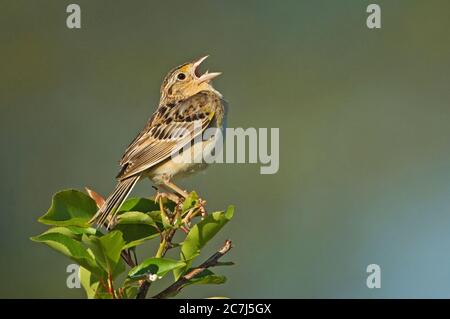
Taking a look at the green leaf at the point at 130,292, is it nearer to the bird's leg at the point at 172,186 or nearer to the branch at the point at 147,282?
the branch at the point at 147,282


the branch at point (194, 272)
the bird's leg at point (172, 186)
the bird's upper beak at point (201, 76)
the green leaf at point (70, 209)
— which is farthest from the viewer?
the bird's upper beak at point (201, 76)

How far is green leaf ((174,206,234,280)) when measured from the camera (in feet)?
6.41

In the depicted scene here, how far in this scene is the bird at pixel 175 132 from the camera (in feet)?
10.0

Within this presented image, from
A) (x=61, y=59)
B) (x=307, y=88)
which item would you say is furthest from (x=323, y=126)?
(x=61, y=59)

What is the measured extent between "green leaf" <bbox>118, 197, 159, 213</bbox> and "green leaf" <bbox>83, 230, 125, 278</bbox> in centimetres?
21

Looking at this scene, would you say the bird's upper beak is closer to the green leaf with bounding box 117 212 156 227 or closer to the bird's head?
the bird's head

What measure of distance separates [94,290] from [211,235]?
1.01 ft

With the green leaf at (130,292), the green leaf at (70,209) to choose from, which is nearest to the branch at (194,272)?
the green leaf at (130,292)

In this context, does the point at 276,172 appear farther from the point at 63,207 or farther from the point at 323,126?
the point at 63,207

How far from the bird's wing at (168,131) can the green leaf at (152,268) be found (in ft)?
3.86

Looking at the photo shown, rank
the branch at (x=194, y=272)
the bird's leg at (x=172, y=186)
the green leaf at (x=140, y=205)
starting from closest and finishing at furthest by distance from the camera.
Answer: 1. the branch at (x=194, y=272)
2. the green leaf at (x=140, y=205)
3. the bird's leg at (x=172, y=186)

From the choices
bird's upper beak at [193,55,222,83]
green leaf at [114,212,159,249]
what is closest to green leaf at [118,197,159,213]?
green leaf at [114,212,159,249]

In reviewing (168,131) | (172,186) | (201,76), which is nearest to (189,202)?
(172,186)
